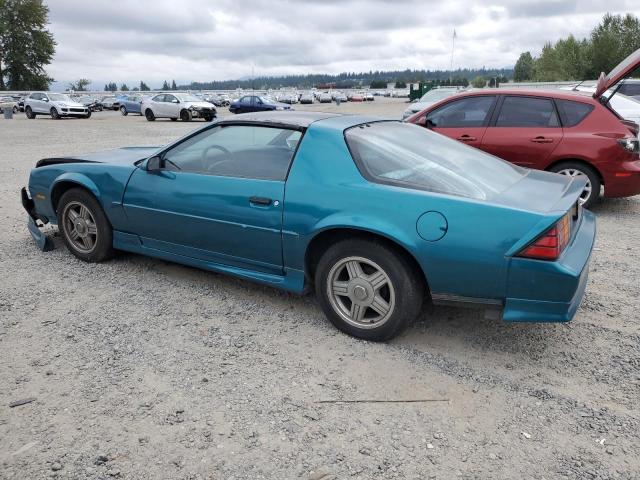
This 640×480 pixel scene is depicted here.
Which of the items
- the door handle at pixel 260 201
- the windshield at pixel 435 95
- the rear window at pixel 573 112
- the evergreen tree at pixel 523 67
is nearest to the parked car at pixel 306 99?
the windshield at pixel 435 95

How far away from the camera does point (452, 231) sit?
305 cm

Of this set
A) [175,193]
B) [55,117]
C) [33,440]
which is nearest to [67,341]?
[33,440]

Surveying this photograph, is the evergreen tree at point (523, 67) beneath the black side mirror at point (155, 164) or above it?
above

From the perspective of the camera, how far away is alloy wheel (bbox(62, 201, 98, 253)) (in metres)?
4.80

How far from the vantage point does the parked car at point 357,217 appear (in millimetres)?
2979

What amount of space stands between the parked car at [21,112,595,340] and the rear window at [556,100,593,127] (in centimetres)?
320

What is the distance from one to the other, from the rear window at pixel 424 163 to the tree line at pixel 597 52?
6364 centimetres

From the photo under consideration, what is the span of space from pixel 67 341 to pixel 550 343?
3148mm

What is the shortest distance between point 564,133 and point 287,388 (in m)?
5.33

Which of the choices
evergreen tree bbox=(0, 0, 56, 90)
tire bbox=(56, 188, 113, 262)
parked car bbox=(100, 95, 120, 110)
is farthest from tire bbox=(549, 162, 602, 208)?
evergreen tree bbox=(0, 0, 56, 90)

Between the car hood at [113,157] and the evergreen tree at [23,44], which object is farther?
the evergreen tree at [23,44]

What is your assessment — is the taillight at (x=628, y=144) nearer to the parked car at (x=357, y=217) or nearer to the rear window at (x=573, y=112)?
the rear window at (x=573, y=112)

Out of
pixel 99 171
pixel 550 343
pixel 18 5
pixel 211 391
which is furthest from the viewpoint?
pixel 18 5

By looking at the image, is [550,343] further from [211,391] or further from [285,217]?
[211,391]
